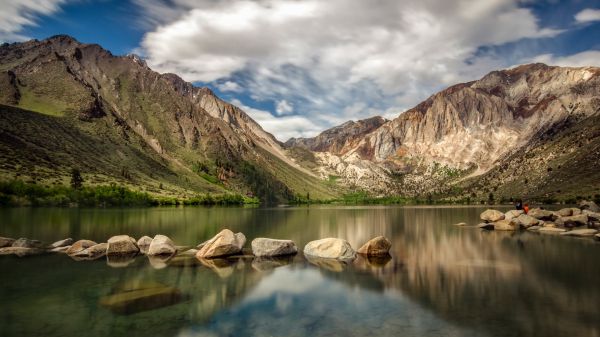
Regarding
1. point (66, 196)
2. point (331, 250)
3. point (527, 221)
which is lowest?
point (331, 250)

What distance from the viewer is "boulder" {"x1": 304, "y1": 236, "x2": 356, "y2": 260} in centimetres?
4738

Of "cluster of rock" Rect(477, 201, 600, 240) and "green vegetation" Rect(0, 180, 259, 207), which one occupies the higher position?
"green vegetation" Rect(0, 180, 259, 207)

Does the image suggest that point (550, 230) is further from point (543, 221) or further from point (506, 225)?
point (543, 221)

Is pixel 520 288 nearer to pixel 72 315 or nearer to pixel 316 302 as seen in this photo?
pixel 316 302

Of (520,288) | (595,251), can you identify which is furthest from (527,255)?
(520,288)

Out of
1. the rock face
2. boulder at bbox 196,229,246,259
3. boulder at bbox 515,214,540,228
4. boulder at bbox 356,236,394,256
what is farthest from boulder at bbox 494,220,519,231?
boulder at bbox 196,229,246,259

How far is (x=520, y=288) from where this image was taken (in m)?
31.3

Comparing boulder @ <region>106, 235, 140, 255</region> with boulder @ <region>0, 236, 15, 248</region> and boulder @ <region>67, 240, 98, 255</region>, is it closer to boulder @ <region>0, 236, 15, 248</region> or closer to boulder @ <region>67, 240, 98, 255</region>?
boulder @ <region>67, 240, 98, 255</region>

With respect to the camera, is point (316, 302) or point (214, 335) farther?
point (316, 302)

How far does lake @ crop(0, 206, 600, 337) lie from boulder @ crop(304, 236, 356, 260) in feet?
7.46

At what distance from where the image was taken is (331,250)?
4838 cm

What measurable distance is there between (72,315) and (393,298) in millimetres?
21081

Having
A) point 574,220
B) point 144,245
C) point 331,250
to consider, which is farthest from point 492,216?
point 144,245

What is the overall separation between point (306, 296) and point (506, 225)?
68.5 meters
